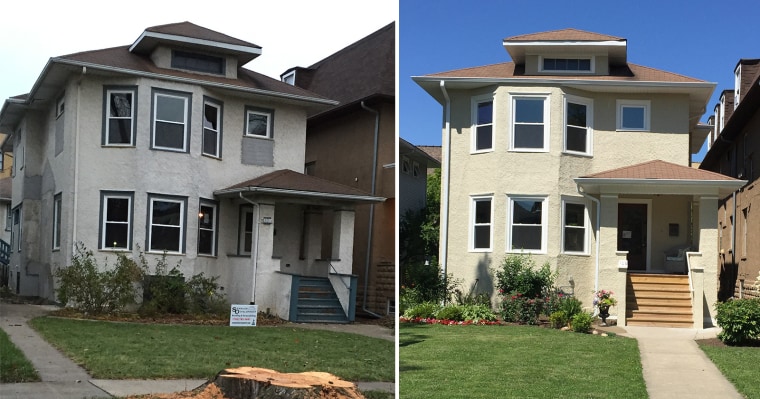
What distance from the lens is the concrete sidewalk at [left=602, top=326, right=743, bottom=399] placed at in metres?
9.49

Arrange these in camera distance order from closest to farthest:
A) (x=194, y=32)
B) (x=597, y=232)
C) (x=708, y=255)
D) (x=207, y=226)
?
(x=194, y=32)
(x=207, y=226)
(x=708, y=255)
(x=597, y=232)

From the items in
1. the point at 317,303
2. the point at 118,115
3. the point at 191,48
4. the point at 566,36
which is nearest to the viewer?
the point at 118,115

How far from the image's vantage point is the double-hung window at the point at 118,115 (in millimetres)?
7375

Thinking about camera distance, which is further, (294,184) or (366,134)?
(294,184)

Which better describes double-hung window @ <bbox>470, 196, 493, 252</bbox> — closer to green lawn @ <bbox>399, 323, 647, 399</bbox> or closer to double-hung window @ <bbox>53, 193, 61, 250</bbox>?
green lawn @ <bbox>399, 323, 647, 399</bbox>

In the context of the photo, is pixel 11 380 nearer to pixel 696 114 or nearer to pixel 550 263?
pixel 550 263

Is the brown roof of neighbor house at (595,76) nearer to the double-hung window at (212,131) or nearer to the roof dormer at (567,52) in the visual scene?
the roof dormer at (567,52)

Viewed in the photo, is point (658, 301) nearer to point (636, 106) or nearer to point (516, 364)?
point (636, 106)

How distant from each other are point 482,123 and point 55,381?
14.1 metres

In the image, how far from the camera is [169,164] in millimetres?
9477

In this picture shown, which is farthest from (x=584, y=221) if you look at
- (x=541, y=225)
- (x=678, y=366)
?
(x=678, y=366)

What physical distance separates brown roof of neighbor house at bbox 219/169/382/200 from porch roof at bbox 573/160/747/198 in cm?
816

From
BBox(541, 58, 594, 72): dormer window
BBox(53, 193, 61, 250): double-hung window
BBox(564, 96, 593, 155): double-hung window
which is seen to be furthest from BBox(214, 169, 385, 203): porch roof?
BBox(541, 58, 594, 72): dormer window

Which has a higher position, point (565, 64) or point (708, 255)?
point (565, 64)
